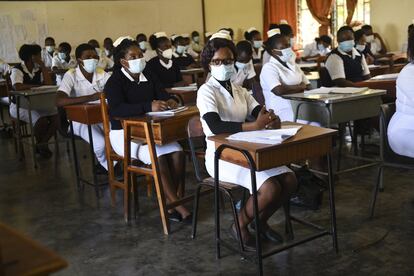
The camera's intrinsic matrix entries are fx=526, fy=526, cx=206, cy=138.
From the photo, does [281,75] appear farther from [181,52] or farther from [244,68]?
[181,52]

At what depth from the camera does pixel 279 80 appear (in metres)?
4.13

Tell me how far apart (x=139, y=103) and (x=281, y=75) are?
1292 millimetres

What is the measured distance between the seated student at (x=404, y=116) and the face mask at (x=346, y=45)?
185 centimetres

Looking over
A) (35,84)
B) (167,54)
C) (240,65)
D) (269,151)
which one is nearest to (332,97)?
(269,151)

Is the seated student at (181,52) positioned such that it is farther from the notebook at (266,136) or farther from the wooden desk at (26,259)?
the wooden desk at (26,259)

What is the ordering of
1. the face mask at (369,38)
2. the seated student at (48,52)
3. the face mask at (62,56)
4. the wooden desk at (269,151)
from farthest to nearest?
1. the seated student at (48,52)
2. the face mask at (369,38)
3. the face mask at (62,56)
4. the wooden desk at (269,151)

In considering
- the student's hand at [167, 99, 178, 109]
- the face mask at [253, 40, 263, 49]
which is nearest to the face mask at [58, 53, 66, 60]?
the face mask at [253, 40, 263, 49]

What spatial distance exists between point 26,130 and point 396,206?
14.8 feet

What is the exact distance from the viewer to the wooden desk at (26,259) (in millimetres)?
1021

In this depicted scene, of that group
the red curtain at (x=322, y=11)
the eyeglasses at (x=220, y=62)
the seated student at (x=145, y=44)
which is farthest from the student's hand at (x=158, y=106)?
the red curtain at (x=322, y=11)

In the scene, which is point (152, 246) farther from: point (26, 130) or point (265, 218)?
point (26, 130)

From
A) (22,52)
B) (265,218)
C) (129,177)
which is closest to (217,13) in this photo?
(22,52)

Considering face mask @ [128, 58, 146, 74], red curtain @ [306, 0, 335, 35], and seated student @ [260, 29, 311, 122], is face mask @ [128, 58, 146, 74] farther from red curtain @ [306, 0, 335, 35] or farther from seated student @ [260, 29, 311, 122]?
red curtain @ [306, 0, 335, 35]

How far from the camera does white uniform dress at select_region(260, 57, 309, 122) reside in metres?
4.11
